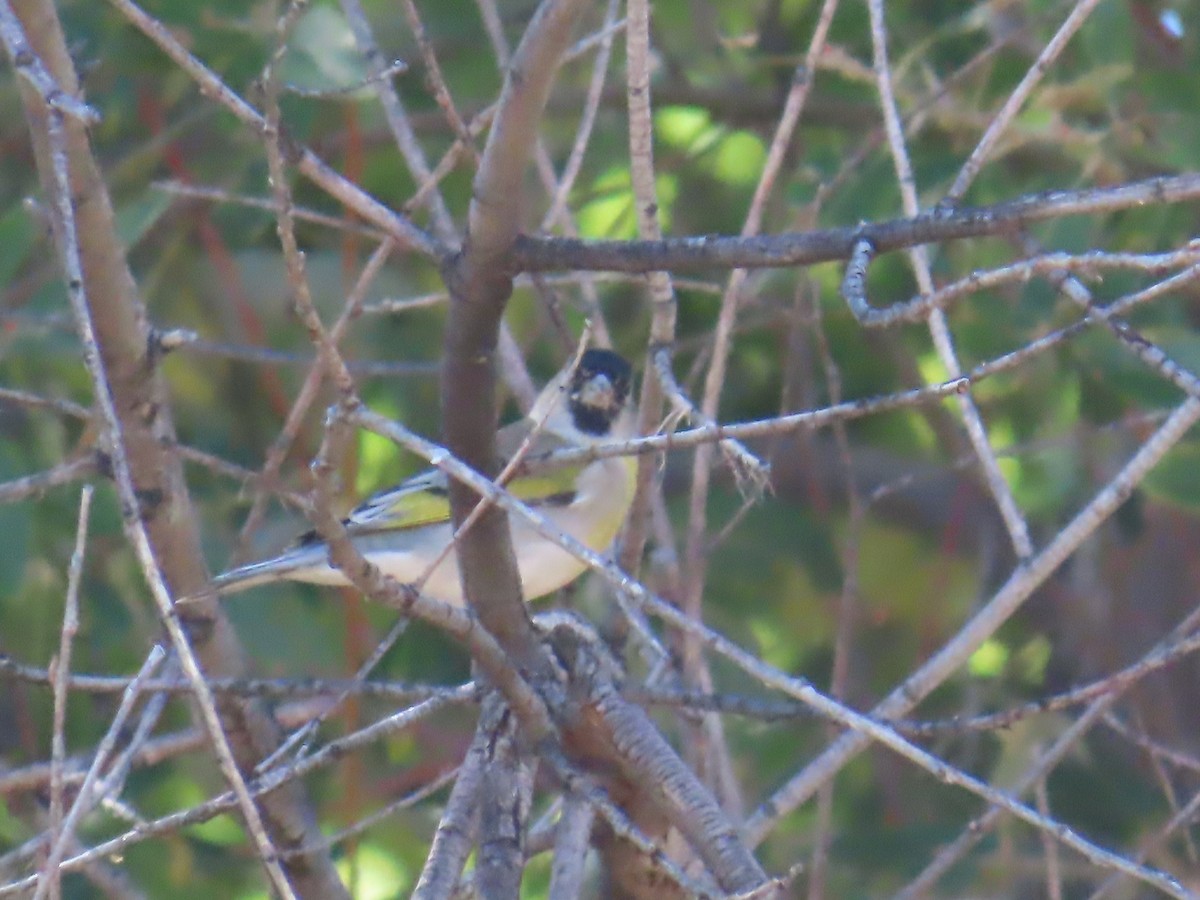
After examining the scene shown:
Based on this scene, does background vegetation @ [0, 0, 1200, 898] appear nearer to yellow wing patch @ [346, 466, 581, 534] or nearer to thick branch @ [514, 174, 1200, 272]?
yellow wing patch @ [346, 466, 581, 534]

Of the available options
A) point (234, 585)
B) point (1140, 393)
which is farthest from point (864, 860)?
point (234, 585)

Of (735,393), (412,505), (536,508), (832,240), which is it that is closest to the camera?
(832,240)

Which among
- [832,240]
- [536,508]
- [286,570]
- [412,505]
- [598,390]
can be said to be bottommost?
[832,240]

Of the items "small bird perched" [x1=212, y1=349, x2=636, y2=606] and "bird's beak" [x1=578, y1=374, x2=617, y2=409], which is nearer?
"small bird perched" [x1=212, y1=349, x2=636, y2=606]

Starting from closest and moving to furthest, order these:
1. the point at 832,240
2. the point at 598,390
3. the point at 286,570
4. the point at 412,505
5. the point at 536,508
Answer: the point at 832,240 → the point at 286,570 → the point at 412,505 → the point at 536,508 → the point at 598,390

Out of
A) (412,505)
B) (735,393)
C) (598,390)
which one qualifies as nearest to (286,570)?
(412,505)

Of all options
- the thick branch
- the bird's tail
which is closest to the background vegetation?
the bird's tail

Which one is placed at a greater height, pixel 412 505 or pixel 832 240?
pixel 412 505

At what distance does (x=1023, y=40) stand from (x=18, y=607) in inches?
109

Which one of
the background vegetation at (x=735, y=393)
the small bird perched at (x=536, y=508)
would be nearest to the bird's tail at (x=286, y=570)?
the small bird perched at (x=536, y=508)

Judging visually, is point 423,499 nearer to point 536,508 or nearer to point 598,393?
point 536,508

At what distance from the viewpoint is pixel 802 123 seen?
206 inches

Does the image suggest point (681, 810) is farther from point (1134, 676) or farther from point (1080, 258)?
point (1080, 258)

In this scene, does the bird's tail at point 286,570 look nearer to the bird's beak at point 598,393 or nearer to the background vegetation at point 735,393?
the background vegetation at point 735,393
